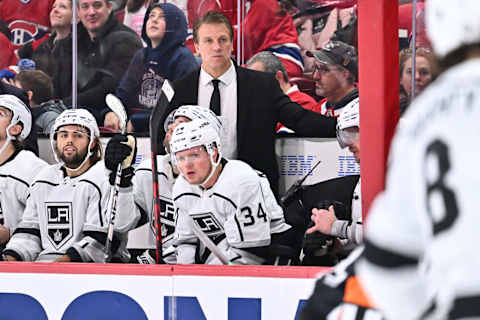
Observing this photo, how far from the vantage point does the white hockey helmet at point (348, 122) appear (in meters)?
3.94

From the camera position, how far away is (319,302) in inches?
56.4

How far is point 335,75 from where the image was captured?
4398mm

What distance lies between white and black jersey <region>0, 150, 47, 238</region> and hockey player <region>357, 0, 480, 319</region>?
3721 millimetres

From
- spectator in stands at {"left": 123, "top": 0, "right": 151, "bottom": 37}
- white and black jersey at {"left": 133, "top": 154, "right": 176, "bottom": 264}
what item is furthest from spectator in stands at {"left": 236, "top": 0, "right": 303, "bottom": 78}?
white and black jersey at {"left": 133, "top": 154, "right": 176, "bottom": 264}

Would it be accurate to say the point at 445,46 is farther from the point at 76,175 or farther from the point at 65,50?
the point at 65,50

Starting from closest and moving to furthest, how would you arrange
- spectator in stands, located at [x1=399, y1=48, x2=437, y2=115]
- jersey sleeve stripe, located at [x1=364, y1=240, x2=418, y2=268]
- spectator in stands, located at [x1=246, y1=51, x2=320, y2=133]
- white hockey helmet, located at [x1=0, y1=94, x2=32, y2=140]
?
jersey sleeve stripe, located at [x1=364, y1=240, x2=418, y2=268] → spectator in stands, located at [x1=399, y1=48, x2=437, y2=115] → spectator in stands, located at [x1=246, y1=51, x2=320, y2=133] → white hockey helmet, located at [x1=0, y1=94, x2=32, y2=140]

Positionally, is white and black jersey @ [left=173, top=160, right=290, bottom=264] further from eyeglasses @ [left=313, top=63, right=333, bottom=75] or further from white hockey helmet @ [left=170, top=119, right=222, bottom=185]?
eyeglasses @ [left=313, top=63, right=333, bottom=75]

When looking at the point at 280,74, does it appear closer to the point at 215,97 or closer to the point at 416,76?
the point at 215,97

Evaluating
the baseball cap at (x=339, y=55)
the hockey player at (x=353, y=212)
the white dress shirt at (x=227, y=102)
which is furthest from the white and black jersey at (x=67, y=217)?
the baseball cap at (x=339, y=55)

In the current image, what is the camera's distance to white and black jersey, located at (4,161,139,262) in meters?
4.16

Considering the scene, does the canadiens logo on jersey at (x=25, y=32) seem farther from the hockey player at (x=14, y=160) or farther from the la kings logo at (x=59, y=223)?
the la kings logo at (x=59, y=223)

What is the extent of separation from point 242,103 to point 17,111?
1.39 metres

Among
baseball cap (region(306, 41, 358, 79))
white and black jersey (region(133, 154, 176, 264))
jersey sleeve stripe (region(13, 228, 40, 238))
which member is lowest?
jersey sleeve stripe (region(13, 228, 40, 238))

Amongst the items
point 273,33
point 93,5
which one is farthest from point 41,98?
point 273,33
